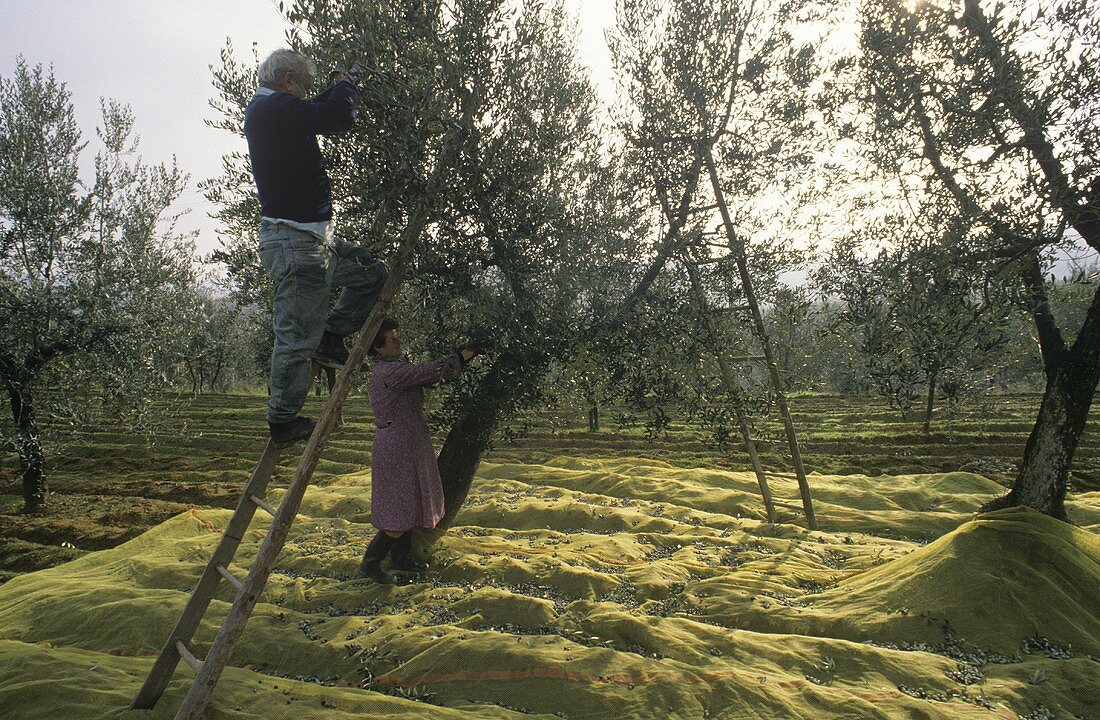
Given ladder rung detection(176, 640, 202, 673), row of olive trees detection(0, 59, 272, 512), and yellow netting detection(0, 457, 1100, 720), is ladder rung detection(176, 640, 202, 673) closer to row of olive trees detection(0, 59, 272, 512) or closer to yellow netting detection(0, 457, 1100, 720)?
yellow netting detection(0, 457, 1100, 720)

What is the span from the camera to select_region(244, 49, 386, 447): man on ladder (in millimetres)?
4941

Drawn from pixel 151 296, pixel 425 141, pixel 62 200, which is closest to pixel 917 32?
pixel 425 141

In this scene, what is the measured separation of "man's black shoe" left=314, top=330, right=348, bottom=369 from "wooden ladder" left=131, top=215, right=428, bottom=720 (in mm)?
598

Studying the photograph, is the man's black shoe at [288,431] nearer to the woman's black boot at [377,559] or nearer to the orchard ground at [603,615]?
the orchard ground at [603,615]

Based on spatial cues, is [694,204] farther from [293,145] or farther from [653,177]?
[293,145]

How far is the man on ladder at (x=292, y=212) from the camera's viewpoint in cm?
494

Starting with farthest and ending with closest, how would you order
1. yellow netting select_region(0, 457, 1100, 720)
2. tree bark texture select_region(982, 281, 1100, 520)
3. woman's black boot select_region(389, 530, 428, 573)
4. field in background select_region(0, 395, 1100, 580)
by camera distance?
field in background select_region(0, 395, 1100, 580), tree bark texture select_region(982, 281, 1100, 520), woman's black boot select_region(389, 530, 428, 573), yellow netting select_region(0, 457, 1100, 720)

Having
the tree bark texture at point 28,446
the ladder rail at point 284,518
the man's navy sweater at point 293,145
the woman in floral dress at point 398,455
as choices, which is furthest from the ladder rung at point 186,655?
the tree bark texture at point 28,446

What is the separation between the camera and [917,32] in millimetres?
8195

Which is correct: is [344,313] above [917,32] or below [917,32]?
below

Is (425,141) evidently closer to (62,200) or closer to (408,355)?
(408,355)

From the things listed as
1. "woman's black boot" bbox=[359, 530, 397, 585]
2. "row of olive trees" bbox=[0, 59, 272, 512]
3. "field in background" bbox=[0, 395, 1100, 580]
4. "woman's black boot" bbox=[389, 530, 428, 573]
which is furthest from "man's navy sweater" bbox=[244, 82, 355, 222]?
"row of olive trees" bbox=[0, 59, 272, 512]

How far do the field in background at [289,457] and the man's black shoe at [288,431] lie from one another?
3.89 metres

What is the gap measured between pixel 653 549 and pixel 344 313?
7433mm
